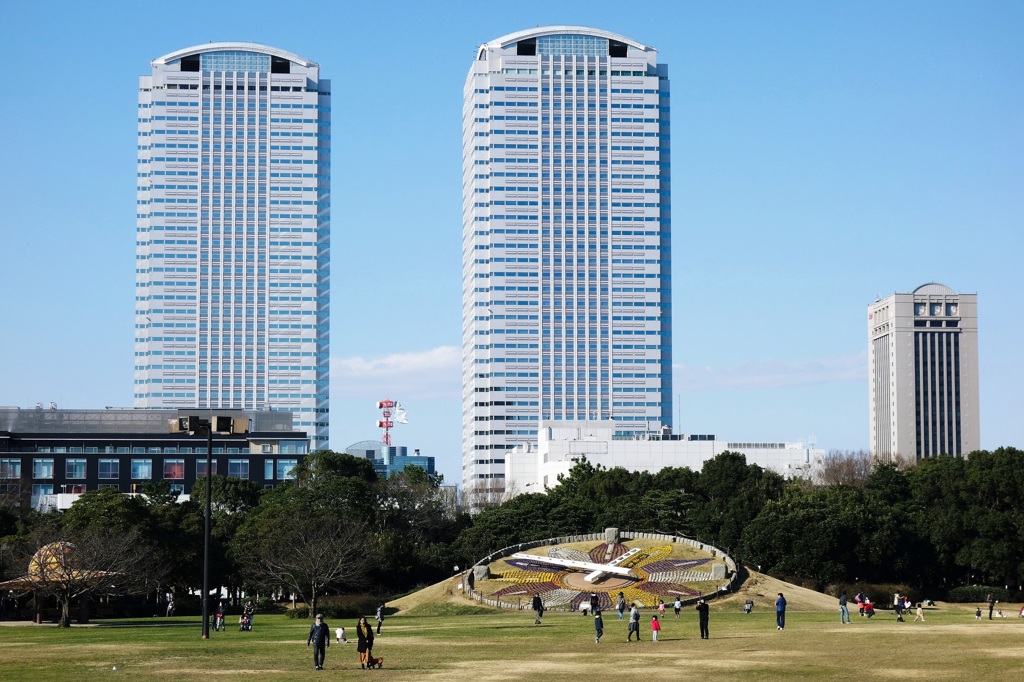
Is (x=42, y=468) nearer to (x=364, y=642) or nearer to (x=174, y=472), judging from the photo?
(x=174, y=472)

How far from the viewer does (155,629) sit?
81812 mm

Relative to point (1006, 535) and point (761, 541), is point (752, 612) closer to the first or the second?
point (761, 541)

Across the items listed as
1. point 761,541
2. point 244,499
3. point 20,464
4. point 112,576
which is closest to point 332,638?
point 112,576

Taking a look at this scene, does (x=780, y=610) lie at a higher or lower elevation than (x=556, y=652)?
higher

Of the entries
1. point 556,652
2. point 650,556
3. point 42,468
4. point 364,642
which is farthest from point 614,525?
point 42,468

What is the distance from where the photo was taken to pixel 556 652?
191ft

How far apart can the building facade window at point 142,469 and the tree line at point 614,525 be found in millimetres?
62436

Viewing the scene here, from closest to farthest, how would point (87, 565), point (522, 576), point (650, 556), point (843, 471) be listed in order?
point (87, 565) → point (522, 576) → point (650, 556) → point (843, 471)

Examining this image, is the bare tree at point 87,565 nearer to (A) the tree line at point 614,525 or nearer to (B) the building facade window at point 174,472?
(A) the tree line at point 614,525

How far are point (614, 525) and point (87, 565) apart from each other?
171ft

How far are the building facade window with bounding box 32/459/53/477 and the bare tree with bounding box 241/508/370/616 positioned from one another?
3574 inches

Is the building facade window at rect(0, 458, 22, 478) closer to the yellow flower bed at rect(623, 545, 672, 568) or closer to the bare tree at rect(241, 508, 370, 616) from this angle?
the bare tree at rect(241, 508, 370, 616)

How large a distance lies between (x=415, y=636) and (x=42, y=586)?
91.7ft

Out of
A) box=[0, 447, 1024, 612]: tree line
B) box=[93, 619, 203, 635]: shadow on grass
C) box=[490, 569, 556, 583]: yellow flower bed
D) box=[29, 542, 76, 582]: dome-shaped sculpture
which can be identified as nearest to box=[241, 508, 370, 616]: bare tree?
box=[0, 447, 1024, 612]: tree line
